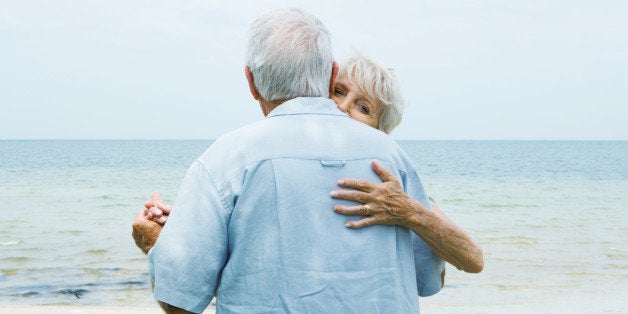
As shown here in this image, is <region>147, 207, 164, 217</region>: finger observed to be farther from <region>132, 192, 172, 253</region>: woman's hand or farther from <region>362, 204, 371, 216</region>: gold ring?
<region>362, 204, 371, 216</region>: gold ring

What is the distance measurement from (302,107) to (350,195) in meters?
0.28

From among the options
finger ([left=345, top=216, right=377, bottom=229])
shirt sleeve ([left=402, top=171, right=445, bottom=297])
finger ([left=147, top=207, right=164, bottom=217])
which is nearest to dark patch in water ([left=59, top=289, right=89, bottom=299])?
finger ([left=147, top=207, right=164, bottom=217])

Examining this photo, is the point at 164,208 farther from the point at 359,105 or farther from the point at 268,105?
the point at 359,105

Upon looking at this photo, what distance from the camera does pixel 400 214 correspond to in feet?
6.64

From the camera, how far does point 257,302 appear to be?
189 centimetres

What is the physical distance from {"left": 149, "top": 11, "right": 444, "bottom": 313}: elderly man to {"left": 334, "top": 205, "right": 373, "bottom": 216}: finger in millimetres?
23

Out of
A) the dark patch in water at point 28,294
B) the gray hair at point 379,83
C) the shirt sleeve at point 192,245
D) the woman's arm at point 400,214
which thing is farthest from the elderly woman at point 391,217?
the dark patch in water at point 28,294

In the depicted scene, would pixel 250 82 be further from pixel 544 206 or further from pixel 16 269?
pixel 544 206

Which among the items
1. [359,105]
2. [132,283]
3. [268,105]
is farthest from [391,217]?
[132,283]

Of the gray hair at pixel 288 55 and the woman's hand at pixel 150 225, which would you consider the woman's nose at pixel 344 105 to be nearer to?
the gray hair at pixel 288 55

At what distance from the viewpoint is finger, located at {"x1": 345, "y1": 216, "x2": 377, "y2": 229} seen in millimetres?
1933

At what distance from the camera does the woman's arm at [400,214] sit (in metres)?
1.94

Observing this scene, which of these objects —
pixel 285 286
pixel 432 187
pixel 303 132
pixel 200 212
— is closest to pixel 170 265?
pixel 200 212

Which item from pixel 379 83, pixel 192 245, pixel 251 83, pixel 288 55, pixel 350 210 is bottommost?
pixel 192 245
